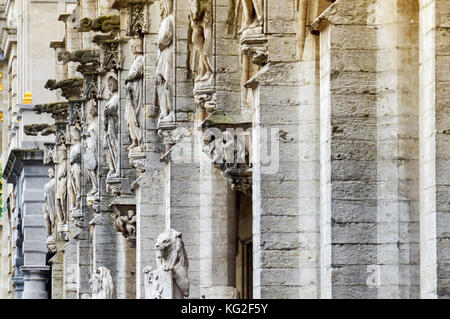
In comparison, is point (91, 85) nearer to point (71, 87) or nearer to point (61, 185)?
point (71, 87)

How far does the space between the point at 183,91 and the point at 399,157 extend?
12130mm

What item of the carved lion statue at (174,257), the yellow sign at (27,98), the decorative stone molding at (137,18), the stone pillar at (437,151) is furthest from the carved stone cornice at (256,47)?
the yellow sign at (27,98)

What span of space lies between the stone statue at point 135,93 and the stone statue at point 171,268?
908 centimetres

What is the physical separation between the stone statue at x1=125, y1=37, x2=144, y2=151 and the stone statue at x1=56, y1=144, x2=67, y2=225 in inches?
550

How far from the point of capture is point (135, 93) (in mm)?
41812

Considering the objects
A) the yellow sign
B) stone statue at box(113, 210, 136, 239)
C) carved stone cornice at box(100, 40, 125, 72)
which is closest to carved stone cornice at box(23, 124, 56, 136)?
the yellow sign

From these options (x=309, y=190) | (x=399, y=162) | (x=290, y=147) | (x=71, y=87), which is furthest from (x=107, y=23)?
(x=399, y=162)

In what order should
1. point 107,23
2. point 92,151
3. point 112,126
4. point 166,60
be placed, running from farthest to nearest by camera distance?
point 92,151 → point 107,23 → point 112,126 → point 166,60

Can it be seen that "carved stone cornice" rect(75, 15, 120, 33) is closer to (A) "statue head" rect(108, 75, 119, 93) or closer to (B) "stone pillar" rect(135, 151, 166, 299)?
(A) "statue head" rect(108, 75, 119, 93)

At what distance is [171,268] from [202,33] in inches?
190

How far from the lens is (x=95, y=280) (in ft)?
146

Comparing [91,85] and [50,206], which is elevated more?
[91,85]

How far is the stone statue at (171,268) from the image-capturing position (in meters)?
32.1
